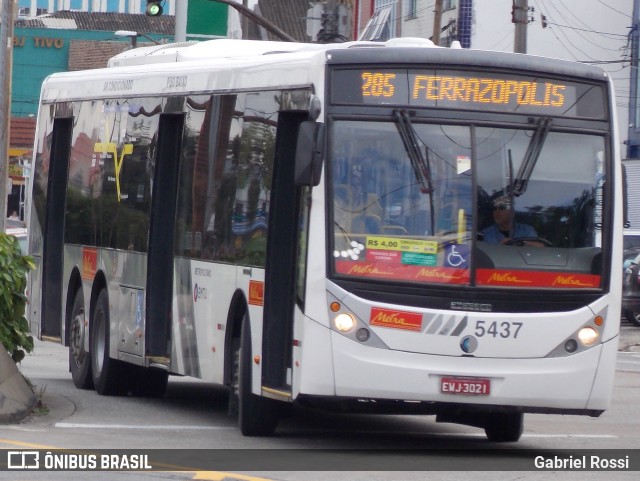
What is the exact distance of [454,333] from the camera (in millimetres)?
10914

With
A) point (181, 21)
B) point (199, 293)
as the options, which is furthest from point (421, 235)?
point (181, 21)

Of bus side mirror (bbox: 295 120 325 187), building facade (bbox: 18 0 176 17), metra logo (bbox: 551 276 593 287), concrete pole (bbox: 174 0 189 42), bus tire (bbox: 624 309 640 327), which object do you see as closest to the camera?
bus side mirror (bbox: 295 120 325 187)

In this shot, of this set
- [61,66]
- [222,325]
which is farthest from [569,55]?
[61,66]

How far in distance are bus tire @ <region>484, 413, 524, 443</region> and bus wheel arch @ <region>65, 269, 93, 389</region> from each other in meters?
5.24

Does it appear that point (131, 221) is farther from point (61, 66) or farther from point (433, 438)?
point (61, 66)

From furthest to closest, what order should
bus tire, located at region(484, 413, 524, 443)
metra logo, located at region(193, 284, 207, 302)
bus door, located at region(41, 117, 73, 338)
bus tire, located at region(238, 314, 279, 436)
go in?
bus door, located at region(41, 117, 73, 338), metra logo, located at region(193, 284, 207, 302), bus tire, located at region(484, 413, 524, 443), bus tire, located at region(238, 314, 279, 436)

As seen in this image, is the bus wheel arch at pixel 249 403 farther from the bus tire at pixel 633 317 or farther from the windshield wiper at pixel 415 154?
the bus tire at pixel 633 317

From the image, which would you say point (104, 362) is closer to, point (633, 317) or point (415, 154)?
point (415, 154)

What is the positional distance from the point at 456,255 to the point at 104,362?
5831mm

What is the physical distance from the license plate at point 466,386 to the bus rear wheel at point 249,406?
179 cm

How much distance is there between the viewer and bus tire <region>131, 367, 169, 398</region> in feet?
52.0

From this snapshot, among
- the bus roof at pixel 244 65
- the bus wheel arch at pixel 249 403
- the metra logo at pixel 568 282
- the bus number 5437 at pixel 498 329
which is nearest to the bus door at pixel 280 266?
the bus wheel arch at pixel 249 403

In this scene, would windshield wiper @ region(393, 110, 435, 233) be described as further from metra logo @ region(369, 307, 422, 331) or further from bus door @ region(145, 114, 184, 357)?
bus door @ region(145, 114, 184, 357)

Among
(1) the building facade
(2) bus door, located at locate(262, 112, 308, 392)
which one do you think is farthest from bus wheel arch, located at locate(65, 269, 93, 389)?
(1) the building facade
